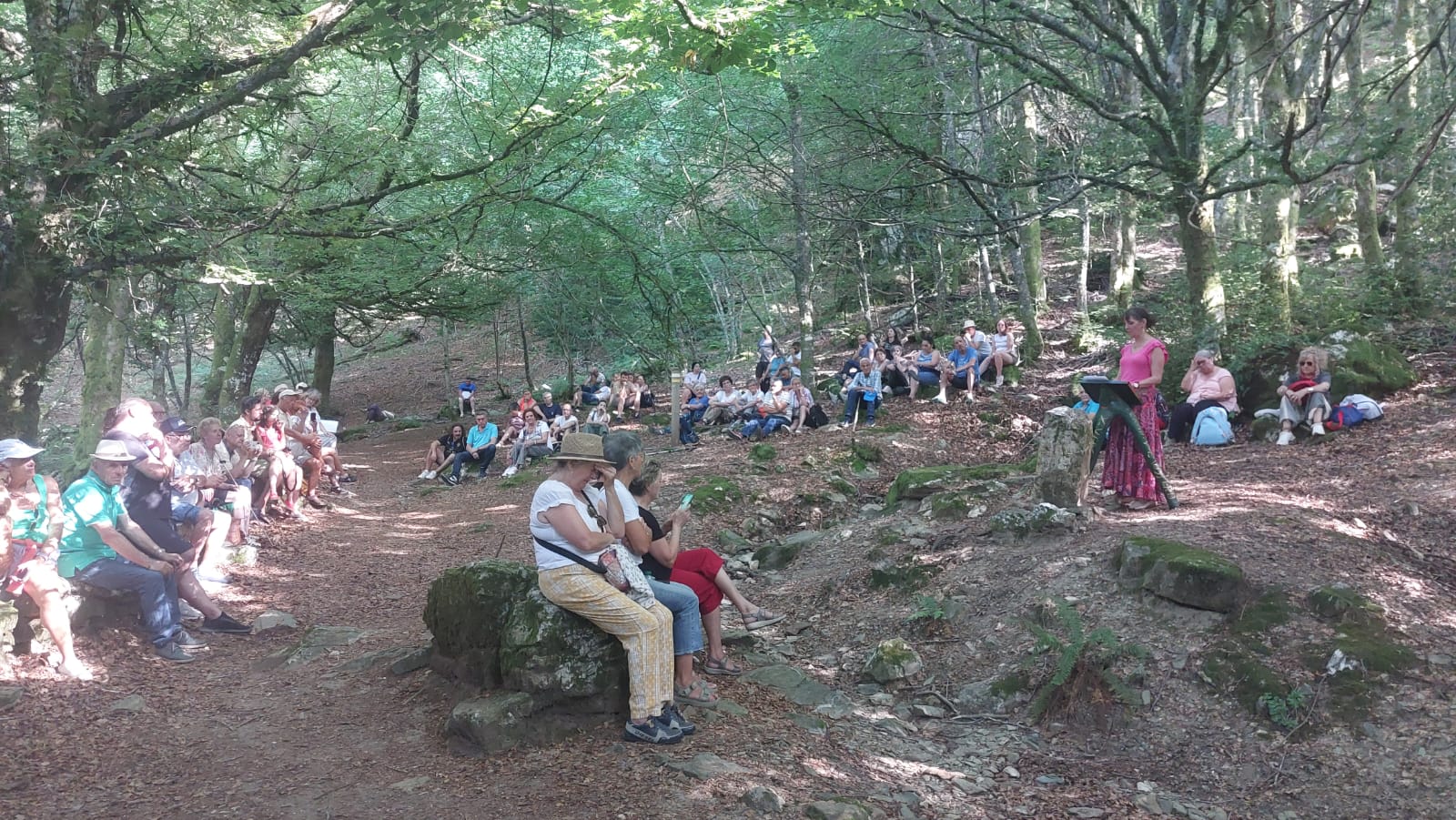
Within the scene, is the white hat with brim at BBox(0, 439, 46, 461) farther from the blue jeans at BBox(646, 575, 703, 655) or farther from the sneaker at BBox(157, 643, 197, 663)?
the blue jeans at BBox(646, 575, 703, 655)

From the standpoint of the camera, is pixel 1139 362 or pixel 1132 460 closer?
pixel 1139 362

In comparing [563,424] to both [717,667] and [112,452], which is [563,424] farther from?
[717,667]

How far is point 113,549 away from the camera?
5.39m

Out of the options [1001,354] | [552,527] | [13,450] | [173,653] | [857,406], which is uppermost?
[1001,354]

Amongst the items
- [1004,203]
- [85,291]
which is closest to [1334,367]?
[1004,203]

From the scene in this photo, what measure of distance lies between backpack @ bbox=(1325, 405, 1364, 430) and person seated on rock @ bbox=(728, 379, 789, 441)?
6.92 m

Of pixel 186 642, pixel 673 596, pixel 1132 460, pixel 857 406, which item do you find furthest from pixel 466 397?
pixel 673 596

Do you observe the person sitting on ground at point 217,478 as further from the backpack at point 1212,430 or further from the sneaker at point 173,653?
the backpack at point 1212,430

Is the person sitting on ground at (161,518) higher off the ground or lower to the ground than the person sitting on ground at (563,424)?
lower

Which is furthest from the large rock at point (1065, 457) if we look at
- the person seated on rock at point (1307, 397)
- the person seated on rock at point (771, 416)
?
the person seated on rock at point (771, 416)

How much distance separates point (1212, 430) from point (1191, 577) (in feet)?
18.6

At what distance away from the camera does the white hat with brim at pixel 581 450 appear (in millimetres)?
4145

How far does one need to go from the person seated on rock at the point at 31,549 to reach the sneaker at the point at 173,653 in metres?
0.46

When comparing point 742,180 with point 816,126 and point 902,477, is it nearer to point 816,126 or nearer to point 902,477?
point 816,126
